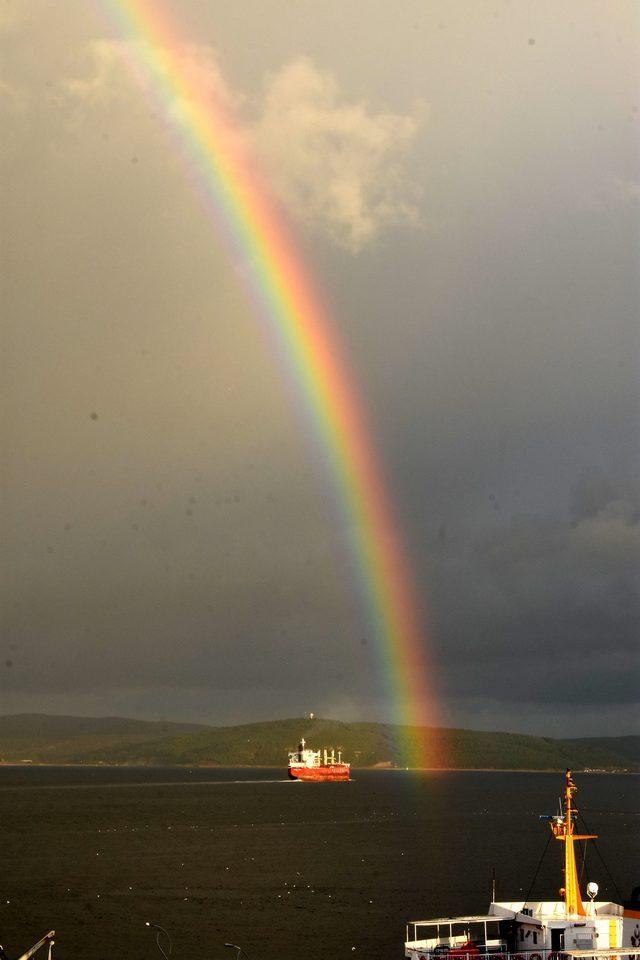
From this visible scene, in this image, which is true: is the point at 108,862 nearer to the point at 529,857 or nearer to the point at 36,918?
the point at 36,918

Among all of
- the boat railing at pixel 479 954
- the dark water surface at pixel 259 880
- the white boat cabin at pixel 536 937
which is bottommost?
the boat railing at pixel 479 954

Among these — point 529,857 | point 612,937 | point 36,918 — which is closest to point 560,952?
point 612,937

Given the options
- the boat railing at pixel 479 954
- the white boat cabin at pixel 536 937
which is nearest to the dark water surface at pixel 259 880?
the white boat cabin at pixel 536 937

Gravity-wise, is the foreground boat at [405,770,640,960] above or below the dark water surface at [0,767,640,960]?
below

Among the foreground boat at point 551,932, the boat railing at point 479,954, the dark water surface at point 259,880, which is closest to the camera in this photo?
the boat railing at point 479,954

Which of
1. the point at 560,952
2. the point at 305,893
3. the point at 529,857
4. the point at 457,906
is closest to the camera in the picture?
the point at 560,952

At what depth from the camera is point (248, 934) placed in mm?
76438

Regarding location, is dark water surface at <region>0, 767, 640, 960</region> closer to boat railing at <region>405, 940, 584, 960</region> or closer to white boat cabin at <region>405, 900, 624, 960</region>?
white boat cabin at <region>405, 900, 624, 960</region>

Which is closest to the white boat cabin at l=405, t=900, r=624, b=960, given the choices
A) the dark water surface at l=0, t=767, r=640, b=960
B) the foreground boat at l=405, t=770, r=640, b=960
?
the foreground boat at l=405, t=770, r=640, b=960

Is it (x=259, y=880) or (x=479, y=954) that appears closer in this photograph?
(x=479, y=954)

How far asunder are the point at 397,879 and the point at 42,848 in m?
51.0

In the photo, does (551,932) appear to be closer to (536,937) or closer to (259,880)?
(536,937)

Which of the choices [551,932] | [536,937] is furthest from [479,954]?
[551,932]

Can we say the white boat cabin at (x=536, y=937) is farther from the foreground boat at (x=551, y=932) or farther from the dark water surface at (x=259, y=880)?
the dark water surface at (x=259, y=880)
